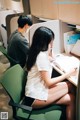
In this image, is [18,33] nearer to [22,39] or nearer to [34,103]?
[22,39]

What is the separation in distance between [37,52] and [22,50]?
28.6 inches

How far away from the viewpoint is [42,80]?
1693mm

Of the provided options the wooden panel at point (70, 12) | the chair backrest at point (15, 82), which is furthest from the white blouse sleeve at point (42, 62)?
the wooden panel at point (70, 12)

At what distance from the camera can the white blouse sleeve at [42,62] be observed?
163cm

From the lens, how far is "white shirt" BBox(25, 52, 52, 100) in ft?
5.42

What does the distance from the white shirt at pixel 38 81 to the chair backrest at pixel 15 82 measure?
0.06 meters

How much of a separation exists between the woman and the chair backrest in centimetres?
6

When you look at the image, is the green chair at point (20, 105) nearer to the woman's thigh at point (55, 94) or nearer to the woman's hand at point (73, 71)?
the woman's thigh at point (55, 94)

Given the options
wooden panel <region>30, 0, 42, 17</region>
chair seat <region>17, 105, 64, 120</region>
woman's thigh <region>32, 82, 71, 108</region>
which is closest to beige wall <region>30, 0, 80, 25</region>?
wooden panel <region>30, 0, 42, 17</region>

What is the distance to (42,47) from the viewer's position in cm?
169

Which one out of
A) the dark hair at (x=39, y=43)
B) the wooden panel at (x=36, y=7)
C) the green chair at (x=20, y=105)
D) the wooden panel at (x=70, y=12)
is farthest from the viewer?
the wooden panel at (x=36, y=7)

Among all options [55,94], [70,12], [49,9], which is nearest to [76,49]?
[70,12]

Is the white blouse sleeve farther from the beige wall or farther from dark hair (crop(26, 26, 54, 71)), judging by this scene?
the beige wall

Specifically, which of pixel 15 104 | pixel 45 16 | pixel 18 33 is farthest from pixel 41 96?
pixel 45 16
